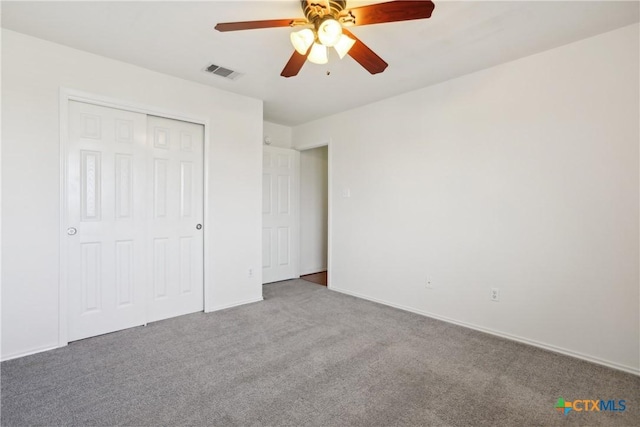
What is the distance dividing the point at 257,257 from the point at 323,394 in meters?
2.19

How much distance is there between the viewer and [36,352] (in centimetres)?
244

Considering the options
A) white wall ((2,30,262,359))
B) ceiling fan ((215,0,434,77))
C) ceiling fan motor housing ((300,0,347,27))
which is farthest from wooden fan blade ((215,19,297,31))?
white wall ((2,30,262,359))

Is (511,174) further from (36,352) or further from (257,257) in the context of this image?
(36,352)

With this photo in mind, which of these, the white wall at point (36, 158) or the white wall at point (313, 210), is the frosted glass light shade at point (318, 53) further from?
the white wall at point (313, 210)

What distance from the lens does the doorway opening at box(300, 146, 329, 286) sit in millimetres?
5227

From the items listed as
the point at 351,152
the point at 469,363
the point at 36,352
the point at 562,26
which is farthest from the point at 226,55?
the point at 469,363

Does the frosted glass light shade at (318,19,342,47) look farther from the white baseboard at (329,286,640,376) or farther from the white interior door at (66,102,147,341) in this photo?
the white baseboard at (329,286,640,376)

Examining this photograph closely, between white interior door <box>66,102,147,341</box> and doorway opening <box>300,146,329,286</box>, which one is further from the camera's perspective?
doorway opening <box>300,146,329,286</box>

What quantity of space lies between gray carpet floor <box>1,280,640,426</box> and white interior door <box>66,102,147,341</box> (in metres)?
0.24

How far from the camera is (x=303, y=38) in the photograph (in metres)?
1.86

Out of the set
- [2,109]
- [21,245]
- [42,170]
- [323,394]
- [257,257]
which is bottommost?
[323,394]

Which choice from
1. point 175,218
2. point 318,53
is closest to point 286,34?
point 318,53

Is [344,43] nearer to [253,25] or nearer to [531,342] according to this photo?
[253,25]

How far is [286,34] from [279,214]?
288cm
